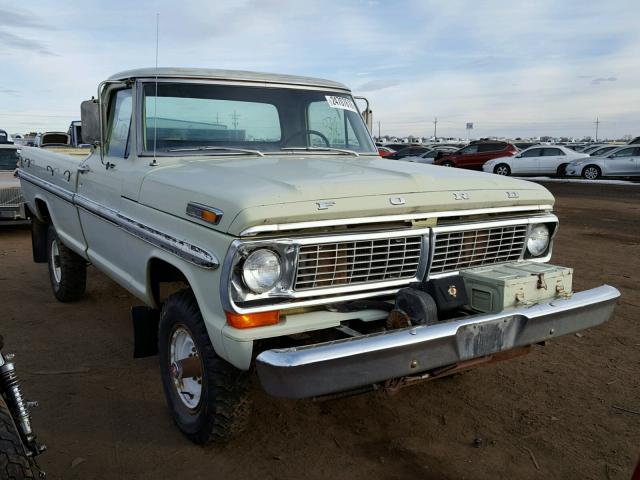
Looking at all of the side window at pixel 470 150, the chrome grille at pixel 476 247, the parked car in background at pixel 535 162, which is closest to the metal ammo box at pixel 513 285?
the chrome grille at pixel 476 247

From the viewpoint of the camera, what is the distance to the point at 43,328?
5.34m

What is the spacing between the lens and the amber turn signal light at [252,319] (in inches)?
108

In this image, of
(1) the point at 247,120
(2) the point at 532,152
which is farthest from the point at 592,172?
(1) the point at 247,120

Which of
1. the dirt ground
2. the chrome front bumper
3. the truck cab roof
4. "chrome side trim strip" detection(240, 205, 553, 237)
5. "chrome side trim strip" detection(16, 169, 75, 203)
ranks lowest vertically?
the dirt ground

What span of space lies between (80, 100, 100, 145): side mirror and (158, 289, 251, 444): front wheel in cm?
175

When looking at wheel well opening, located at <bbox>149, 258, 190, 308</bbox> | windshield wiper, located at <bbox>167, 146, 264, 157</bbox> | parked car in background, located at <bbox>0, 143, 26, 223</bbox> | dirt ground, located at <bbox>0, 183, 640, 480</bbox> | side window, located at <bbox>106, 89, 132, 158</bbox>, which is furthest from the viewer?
parked car in background, located at <bbox>0, 143, 26, 223</bbox>

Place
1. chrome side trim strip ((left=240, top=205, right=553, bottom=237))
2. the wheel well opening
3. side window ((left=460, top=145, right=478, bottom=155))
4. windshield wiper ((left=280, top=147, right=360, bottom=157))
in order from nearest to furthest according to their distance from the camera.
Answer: chrome side trim strip ((left=240, top=205, right=553, bottom=237)) → the wheel well opening → windshield wiper ((left=280, top=147, right=360, bottom=157)) → side window ((left=460, top=145, right=478, bottom=155))

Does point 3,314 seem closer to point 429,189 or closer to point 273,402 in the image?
point 273,402

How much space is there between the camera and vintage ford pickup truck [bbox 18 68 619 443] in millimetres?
2730

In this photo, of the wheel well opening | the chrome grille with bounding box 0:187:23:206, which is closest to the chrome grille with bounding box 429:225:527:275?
the wheel well opening

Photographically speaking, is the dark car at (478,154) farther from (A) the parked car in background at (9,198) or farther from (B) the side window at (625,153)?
(A) the parked car in background at (9,198)

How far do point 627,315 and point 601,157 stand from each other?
1973 cm

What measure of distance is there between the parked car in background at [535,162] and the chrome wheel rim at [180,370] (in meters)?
22.7

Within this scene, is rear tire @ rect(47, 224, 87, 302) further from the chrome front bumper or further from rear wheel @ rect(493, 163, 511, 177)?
rear wheel @ rect(493, 163, 511, 177)
